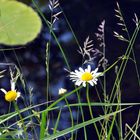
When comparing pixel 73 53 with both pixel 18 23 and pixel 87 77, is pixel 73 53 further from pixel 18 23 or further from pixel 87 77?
pixel 87 77

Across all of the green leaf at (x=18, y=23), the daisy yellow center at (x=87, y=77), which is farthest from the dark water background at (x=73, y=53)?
the daisy yellow center at (x=87, y=77)

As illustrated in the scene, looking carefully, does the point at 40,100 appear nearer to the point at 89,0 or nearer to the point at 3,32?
the point at 3,32

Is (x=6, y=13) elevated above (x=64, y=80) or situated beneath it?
elevated above

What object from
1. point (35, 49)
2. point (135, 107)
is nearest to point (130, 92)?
point (135, 107)

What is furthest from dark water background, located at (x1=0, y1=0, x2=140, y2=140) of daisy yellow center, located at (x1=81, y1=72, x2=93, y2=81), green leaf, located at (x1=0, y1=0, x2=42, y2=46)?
daisy yellow center, located at (x1=81, y1=72, x2=93, y2=81)

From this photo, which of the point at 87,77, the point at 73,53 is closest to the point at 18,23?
the point at 73,53

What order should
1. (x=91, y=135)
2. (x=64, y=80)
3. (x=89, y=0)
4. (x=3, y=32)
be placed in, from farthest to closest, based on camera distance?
(x=89, y=0)
(x=3, y=32)
(x=64, y=80)
(x=91, y=135)
